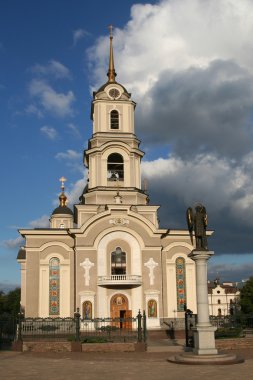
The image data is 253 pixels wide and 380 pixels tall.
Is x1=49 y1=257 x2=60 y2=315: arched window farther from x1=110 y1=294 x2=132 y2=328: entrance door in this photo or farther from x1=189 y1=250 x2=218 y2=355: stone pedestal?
x1=189 y1=250 x2=218 y2=355: stone pedestal

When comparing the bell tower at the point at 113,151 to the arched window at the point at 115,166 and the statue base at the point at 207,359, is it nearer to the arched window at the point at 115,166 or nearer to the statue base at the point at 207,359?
the arched window at the point at 115,166

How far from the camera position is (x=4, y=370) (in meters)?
15.8

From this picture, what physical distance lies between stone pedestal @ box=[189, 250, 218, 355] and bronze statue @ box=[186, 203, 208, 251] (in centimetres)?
40

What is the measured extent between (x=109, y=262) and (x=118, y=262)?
657 millimetres

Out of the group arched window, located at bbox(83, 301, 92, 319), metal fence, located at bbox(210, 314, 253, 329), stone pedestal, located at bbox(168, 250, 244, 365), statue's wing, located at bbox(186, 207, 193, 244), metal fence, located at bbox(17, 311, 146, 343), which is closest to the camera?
stone pedestal, located at bbox(168, 250, 244, 365)

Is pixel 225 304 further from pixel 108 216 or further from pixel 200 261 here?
→ pixel 200 261

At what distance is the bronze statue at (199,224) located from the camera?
18.6 metres

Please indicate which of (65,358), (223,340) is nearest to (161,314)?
(223,340)

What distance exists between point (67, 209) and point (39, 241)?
22.8m

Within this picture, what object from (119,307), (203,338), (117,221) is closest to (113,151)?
(117,221)

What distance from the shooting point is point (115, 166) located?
38.8 m

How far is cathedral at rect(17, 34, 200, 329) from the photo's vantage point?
111 ft

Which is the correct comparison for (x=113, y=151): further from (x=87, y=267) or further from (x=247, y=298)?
(x=247, y=298)

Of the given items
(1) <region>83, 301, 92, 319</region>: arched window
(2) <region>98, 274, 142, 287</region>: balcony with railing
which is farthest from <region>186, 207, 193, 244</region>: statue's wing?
(1) <region>83, 301, 92, 319</region>: arched window
